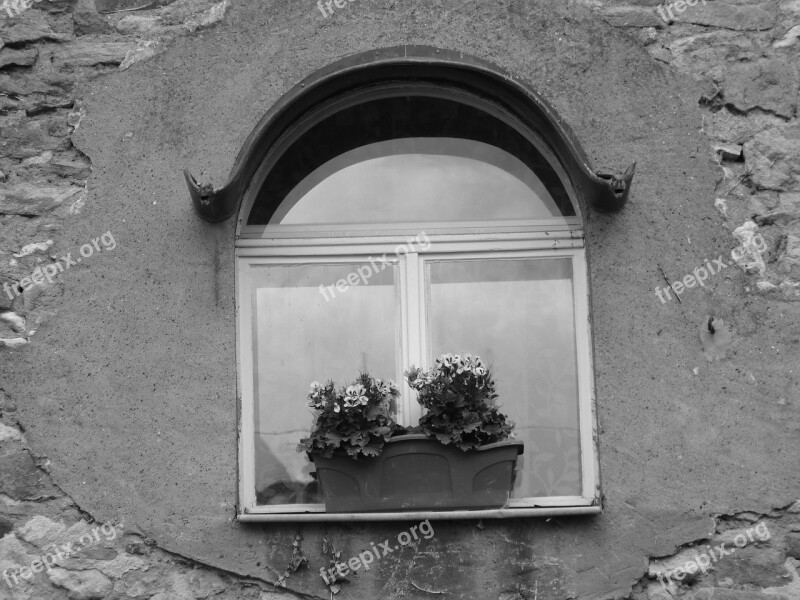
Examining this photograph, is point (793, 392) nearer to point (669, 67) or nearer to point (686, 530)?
point (686, 530)

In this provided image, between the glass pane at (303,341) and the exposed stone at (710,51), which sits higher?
the exposed stone at (710,51)

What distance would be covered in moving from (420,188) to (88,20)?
5.03 feet

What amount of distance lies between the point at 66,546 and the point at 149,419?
1.78ft

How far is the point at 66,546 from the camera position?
13.4ft

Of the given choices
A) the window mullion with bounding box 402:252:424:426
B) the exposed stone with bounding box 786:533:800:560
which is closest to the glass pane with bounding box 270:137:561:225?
the window mullion with bounding box 402:252:424:426

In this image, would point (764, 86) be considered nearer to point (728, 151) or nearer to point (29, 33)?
point (728, 151)

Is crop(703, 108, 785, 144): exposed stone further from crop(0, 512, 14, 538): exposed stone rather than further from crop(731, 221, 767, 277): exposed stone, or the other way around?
crop(0, 512, 14, 538): exposed stone

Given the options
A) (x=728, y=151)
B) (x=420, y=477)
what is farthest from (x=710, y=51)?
(x=420, y=477)

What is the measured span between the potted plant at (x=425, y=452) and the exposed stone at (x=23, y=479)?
3.25ft

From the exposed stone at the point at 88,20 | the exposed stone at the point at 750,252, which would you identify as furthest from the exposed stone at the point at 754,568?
the exposed stone at the point at 88,20

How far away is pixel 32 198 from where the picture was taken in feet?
14.5

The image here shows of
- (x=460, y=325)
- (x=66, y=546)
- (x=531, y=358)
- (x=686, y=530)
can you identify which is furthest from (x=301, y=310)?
(x=686, y=530)

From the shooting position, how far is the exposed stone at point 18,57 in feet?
14.9

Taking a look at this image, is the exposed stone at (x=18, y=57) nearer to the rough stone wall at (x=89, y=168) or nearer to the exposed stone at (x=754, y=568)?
the rough stone wall at (x=89, y=168)
